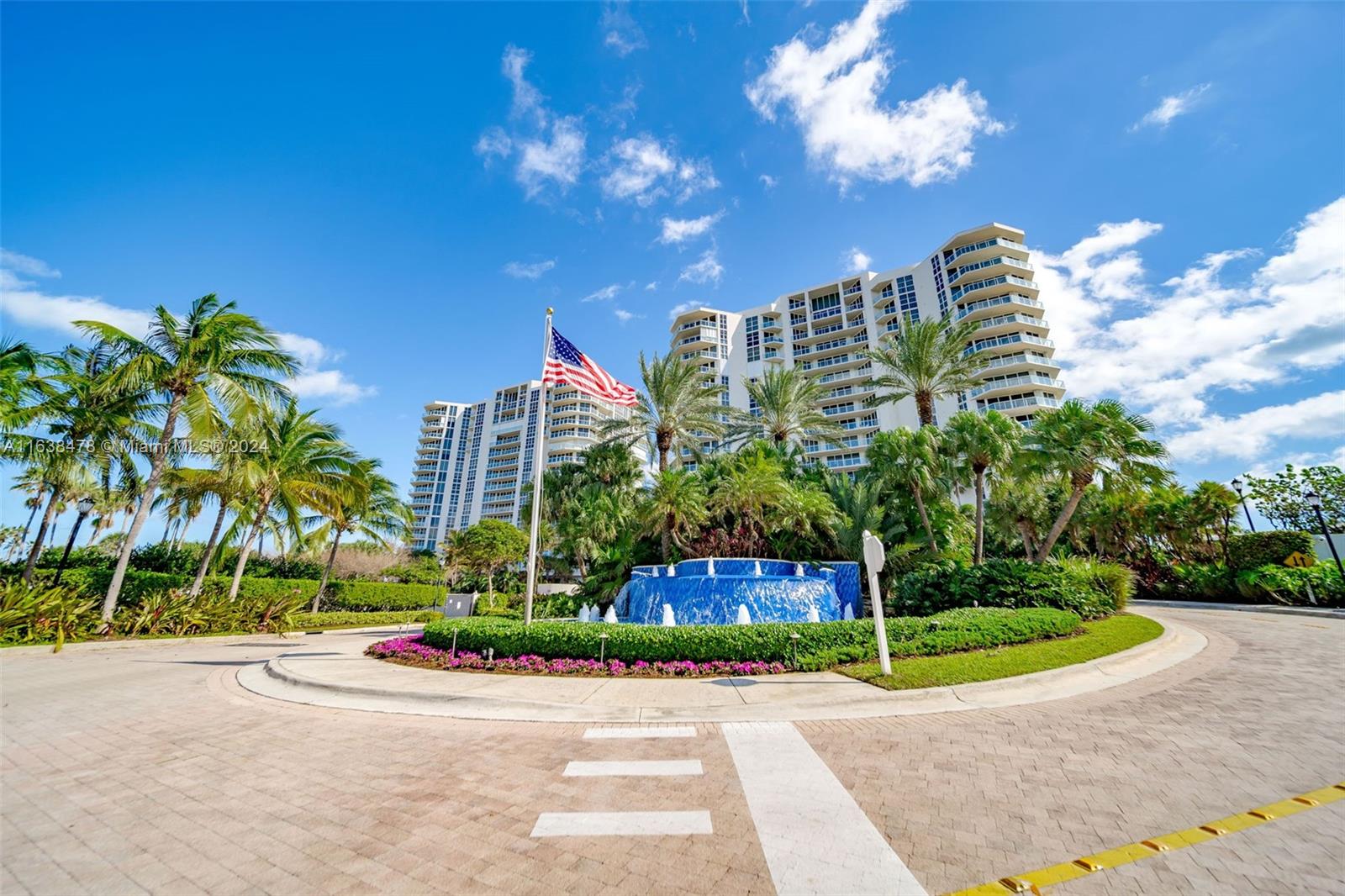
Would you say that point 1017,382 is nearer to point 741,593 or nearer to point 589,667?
point 741,593

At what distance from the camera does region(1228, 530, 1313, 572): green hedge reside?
2389 cm

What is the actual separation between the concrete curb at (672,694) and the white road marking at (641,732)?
0.35 metres

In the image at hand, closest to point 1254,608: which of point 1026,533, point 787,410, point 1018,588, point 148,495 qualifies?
point 1018,588

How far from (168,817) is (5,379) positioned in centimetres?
1817

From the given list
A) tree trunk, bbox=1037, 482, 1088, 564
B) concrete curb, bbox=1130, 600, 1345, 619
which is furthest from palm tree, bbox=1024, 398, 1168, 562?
concrete curb, bbox=1130, 600, 1345, 619

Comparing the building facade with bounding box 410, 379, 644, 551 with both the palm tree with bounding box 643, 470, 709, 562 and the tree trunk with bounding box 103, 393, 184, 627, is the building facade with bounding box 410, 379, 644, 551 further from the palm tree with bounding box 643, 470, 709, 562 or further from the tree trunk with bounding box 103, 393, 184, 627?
the tree trunk with bounding box 103, 393, 184, 627

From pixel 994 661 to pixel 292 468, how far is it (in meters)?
28.2

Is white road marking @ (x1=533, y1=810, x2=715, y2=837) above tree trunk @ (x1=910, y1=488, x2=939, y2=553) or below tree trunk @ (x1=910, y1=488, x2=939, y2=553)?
below

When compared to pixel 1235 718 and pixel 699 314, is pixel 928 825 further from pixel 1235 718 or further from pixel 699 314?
pixel 699 314

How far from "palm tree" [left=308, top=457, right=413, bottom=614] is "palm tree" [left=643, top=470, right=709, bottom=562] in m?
15.7

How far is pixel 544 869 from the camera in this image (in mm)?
3572

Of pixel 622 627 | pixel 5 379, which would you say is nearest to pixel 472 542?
pixel 5 379

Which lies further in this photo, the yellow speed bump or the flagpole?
the flagpole

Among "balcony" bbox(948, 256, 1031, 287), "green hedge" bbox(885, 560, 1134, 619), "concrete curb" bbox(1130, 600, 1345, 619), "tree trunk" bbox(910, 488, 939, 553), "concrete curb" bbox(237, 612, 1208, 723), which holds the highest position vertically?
"balcony" bbox(948, 256, 1031, 287)
